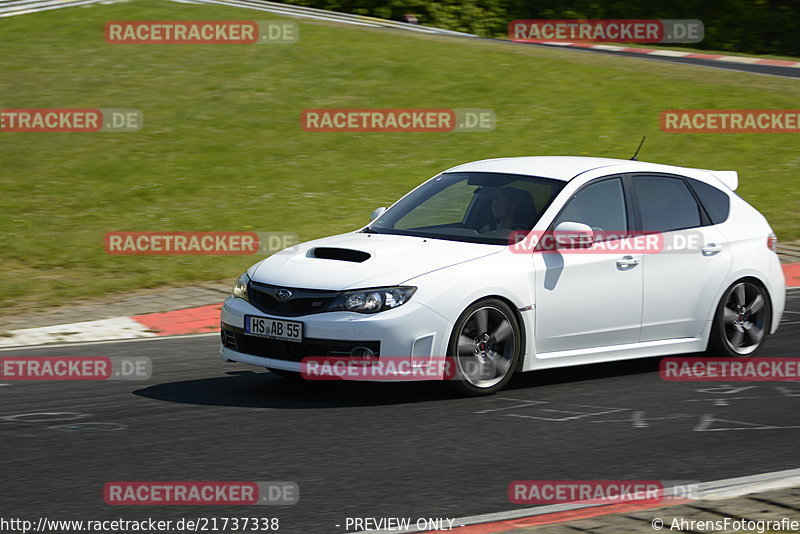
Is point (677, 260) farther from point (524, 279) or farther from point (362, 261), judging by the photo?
point (362, 261)

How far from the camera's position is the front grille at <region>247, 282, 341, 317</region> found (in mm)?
7980

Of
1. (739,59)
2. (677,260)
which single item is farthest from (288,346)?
(739,59)

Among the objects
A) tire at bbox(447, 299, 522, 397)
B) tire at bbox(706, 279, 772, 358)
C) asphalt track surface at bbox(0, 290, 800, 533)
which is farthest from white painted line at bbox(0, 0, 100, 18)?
tire at bbox(447, 299, 522, 397)

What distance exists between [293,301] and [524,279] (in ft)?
5.30

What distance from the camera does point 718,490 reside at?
6004 millimetres

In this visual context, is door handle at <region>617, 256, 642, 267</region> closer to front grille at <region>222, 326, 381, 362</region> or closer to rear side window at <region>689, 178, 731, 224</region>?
rear side window at <region>689, 178, 731, 224</region>

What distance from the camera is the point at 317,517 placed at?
5.72 m

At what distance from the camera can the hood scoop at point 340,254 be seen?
328 inches

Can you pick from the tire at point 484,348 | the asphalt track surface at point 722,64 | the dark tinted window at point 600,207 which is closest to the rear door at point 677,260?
the dark tinted window at point 600,207

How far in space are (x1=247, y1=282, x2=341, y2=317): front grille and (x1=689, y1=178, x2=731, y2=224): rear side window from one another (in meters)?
3.45

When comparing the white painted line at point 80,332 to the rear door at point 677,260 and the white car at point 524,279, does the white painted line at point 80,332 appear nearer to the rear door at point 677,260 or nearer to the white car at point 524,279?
the white car at point 524,279

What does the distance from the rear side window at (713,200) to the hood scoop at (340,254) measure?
301 centimetres

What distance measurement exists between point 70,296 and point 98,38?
16.1m

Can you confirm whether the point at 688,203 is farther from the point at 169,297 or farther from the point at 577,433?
the point at 169,297
